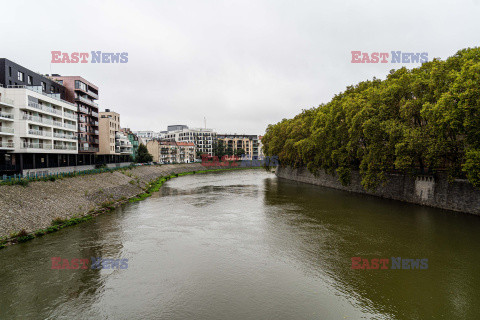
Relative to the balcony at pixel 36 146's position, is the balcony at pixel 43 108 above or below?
above

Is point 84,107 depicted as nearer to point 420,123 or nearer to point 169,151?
point 420,123

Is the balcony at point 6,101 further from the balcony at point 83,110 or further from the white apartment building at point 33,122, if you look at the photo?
the balcony at point 83,110

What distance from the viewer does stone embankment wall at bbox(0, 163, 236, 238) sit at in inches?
925

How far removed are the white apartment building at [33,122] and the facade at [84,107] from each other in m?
6.30

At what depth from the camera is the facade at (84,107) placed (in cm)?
6072

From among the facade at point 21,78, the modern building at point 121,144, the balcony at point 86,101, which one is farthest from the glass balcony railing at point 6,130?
the modern building at point 121,144

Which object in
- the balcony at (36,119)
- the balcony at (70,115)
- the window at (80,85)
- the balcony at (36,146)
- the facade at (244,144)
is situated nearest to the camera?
the balcony at (36,146)

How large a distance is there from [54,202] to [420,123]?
135 feet

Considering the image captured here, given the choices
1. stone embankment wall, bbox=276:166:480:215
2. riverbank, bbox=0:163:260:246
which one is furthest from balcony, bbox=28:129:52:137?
stone embankment wall, bbox=276:166:480:215

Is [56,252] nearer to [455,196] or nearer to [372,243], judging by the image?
→ [372,243]

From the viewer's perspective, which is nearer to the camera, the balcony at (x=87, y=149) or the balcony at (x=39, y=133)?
the balcony at (x=39, y=133)

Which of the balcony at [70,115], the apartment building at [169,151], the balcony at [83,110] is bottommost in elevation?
the apartment building at [169,151]

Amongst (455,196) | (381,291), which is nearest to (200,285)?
(381,291)

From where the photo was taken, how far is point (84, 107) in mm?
64500
